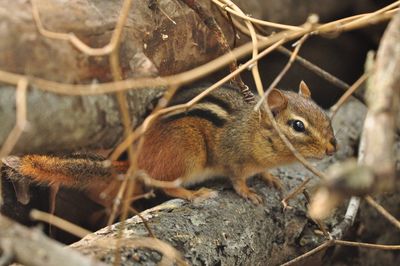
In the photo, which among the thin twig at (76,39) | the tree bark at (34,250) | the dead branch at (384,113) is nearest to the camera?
the dead branch at (384,113)

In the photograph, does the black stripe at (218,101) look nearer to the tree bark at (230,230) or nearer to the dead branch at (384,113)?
the tree bark at (230,230)

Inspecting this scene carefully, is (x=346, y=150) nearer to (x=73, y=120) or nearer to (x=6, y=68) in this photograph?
(x=73, y=120)

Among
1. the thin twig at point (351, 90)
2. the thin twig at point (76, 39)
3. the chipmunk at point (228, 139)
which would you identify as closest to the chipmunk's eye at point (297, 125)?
the chipmunk at point (228, 139)

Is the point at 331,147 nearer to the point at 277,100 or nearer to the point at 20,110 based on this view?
the point at 277,100

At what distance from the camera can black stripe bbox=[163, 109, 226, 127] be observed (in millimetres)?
3330

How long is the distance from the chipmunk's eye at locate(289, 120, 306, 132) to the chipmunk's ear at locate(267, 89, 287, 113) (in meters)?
0.09

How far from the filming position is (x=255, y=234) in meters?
3.10

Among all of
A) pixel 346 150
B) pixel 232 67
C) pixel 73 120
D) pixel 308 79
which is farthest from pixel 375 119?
pixel 308 79

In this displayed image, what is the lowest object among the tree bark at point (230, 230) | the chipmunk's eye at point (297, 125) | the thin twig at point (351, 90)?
the tree bark at point (230, 230)

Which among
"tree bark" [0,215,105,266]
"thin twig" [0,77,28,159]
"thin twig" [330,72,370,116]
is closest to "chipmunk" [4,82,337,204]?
"thin twig" [330,72,370,116]

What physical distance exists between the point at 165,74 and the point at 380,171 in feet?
5.83

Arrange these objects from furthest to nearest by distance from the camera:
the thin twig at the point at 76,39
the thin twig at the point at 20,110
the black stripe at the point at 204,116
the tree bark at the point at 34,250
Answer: the black stripe at the point at 204,116, the thin twig at the point at 76,39, the thin twig at the point at 20,110, the tree bark at the point at 34,250

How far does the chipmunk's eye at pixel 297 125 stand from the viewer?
3383mm

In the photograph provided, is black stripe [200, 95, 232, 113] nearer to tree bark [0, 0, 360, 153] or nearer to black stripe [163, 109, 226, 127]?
black stripe [163, 109, 226, 127]
